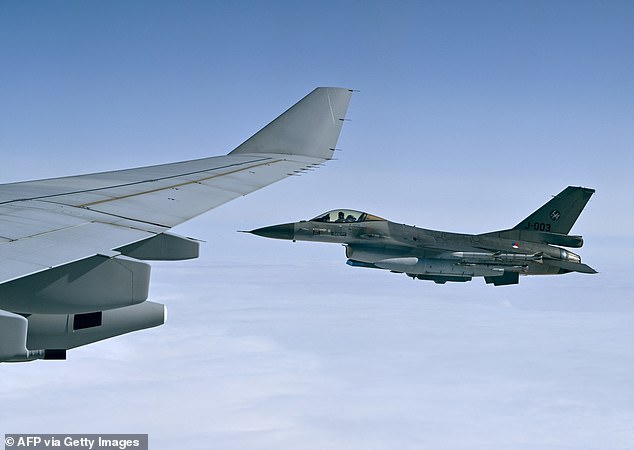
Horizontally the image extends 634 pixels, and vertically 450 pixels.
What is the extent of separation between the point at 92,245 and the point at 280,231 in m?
20.2

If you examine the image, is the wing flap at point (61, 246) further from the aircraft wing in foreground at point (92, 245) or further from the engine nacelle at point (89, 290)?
the engine nacelle at point (89, 290)

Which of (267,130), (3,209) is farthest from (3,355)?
(267,130)

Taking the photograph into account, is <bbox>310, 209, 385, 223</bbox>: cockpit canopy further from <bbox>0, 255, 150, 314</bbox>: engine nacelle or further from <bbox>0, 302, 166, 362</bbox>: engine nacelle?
<bbox>0, 255, 150, 314</bbox>: engine nacelle

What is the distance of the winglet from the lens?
45.2ft

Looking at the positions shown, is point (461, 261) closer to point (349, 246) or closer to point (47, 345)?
point (349, 246)

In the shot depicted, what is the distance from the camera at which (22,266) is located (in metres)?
4.56

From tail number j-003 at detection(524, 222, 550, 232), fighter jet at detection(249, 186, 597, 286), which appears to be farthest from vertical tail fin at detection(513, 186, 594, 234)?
fighter jet at detection(249, 186, 597, 286)

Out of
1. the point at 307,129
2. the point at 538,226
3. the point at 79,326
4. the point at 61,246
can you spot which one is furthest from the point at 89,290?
the point at 538,226

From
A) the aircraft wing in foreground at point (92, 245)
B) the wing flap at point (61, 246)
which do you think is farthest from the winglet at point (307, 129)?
the wing flap at point (61, 246)

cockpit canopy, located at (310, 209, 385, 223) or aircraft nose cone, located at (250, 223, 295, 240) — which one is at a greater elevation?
cockpit canopy, located at (310, 209, 385, 223)

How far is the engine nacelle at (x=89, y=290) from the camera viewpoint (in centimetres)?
504

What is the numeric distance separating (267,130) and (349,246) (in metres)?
12.3

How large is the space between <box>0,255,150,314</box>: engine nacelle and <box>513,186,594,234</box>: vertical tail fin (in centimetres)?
2875

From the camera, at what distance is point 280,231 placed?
25.7 meters
